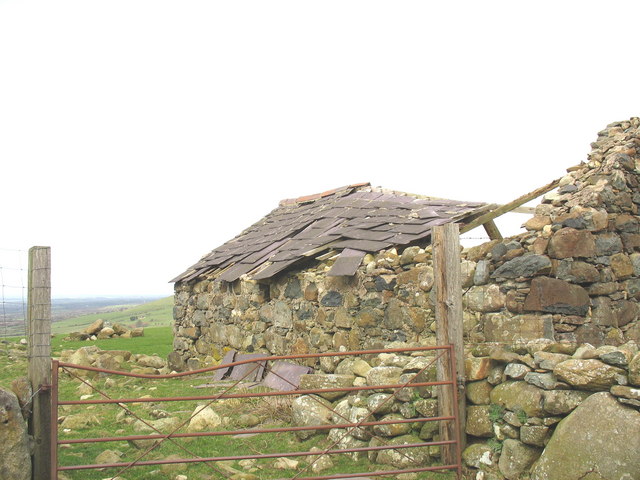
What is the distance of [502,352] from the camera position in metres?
5.73

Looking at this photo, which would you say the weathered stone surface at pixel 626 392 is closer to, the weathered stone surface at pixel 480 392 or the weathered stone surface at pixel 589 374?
the weathered stone surface at pixel 589 374

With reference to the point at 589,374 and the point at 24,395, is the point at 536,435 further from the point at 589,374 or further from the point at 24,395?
the point at 24,395

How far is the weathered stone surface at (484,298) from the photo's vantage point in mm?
7848

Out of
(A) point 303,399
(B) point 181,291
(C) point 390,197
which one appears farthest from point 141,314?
(A) point 303,399

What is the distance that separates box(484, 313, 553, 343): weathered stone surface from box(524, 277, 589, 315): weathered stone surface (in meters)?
0.17

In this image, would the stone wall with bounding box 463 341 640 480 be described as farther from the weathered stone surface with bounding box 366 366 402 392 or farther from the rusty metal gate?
the weathered stone surface with bounding box 366 366 402 392

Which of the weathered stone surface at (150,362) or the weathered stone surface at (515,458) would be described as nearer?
the weathered stone surface at (515,458)

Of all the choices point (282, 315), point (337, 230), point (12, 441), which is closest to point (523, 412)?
point (12, 441)

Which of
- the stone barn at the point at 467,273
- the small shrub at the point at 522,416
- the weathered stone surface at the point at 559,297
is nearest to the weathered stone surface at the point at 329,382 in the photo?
the stone barn at the point at 467,273

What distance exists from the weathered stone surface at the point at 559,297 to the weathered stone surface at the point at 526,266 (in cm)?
13

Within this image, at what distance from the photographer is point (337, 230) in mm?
11102

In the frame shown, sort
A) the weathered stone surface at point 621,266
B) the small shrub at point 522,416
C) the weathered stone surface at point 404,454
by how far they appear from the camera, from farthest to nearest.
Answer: the weathered stone surface at point 621,266
the weathered stone surface at point 404,454
the small shrub at point 522,416

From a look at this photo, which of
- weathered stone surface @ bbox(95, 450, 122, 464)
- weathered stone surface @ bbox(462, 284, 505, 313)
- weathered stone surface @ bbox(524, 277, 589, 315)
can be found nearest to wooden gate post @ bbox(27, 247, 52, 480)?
weathered stone surface @ bbox(95, 450, 122, 464)

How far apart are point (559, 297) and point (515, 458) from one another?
293 cm
